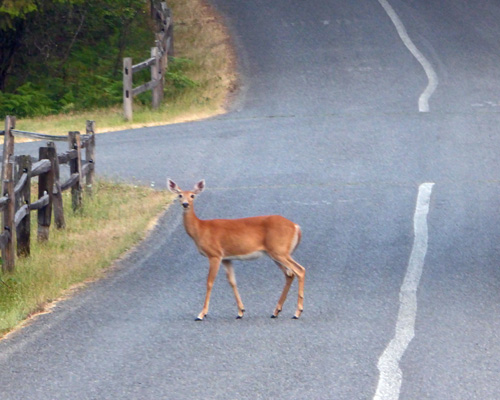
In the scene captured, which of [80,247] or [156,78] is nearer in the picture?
[80,247]

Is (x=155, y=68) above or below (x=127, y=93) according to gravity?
above

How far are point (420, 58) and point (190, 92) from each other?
641cm

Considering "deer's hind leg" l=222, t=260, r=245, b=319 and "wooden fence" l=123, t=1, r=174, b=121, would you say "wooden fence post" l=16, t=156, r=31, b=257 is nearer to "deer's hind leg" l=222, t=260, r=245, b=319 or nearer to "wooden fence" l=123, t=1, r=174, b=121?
"deer's hind leg" l=222, t=260, r=245, b=319

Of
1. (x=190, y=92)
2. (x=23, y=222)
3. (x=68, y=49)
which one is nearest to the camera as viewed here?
(x=23, y=222)

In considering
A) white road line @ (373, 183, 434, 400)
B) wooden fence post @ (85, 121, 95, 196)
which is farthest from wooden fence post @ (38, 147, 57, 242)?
white road line @ (373, 183, 434, 400)

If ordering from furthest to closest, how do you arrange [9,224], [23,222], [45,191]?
[45,191]
[23,222]
[9,224]

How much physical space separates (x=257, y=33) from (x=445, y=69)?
6.37 meters

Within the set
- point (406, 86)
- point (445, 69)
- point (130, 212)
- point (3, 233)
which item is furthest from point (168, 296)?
point (445, 69)

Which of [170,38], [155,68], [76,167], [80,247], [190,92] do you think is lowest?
[80,247]

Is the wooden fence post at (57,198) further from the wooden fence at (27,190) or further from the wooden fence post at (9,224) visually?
the wooden fence post at (9,224)

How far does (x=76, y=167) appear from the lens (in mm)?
13977

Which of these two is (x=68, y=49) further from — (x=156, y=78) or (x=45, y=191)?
(x=45, y=191)

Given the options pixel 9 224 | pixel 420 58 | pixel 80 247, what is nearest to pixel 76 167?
pixel 80 247

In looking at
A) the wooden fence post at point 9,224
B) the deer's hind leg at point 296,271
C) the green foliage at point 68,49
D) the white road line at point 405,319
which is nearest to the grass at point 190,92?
the green foliage at point 68,49
